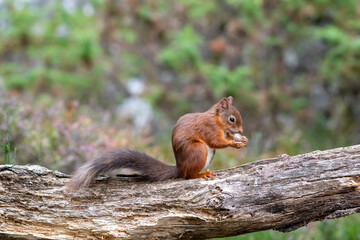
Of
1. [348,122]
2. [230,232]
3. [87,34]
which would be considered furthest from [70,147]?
[348,122]

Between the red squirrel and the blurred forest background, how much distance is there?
145 inches

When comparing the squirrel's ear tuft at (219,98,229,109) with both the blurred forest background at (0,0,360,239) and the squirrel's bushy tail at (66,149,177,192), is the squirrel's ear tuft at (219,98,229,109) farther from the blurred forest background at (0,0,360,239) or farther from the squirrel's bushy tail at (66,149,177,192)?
the blurred forest background at (0,0,360,239)

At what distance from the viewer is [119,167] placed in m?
2.89

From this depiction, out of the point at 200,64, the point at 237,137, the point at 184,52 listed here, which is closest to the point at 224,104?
the point at 237,137

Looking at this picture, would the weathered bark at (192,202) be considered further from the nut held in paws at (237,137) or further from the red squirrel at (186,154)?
the nut held in paws at (237,137)

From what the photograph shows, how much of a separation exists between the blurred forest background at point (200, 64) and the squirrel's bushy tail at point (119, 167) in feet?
12.8

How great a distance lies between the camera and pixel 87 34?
8.45m

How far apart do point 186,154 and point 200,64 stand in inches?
227

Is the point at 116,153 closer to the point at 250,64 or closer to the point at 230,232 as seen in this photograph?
the point at 230,232

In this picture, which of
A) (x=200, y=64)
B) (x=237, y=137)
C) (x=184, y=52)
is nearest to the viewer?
(x=237, y=137)

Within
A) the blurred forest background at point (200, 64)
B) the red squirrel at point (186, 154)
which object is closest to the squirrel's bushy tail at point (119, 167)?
the red squirrel at point (186, 154)

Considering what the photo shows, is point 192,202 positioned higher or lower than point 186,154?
lower

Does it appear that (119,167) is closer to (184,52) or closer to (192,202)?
(192,202)

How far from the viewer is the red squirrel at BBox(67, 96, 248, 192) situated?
2.81 metres
